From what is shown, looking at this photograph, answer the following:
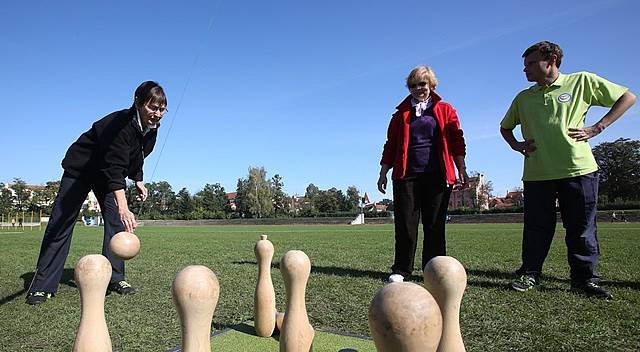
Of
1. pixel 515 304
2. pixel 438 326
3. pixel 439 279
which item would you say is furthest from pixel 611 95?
pixel 438 326

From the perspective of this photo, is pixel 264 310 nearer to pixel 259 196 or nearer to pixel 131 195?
pixel 131 195

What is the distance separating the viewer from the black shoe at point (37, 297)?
349cm

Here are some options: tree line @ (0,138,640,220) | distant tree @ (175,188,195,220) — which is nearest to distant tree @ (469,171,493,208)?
tree line @ (0,138,640,220)

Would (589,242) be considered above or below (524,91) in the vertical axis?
below

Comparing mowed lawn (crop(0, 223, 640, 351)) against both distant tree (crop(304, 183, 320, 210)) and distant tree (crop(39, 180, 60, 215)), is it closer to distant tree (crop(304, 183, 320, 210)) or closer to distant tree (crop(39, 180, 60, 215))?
distant tree (crop(39, 180, 60, 215))

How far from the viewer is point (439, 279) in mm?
1314

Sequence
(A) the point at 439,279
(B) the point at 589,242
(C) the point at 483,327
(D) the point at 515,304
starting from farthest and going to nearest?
(B) the point at 589,242 < (D) the point at 515,304 < (C) the point at 483,327 < (A) the point at 439,279

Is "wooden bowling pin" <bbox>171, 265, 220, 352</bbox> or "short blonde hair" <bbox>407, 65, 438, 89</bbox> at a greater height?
"short blonde hair" <bbox>407, 65, 438, 89</bbox>

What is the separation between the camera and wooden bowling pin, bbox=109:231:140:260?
5.96 ft

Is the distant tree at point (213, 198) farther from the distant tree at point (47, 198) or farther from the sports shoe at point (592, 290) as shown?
the sports shoe at point (592, 290)

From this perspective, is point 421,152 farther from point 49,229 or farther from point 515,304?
point 49,229

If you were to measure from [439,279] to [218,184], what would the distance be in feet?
313

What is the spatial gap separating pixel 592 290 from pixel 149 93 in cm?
361

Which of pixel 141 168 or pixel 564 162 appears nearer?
pixel 564 162
